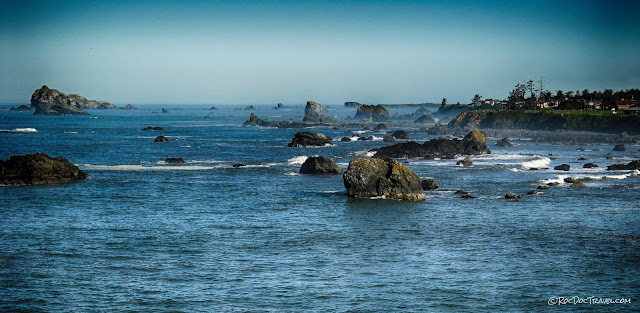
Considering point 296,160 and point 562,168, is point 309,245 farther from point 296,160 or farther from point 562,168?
point 296,160

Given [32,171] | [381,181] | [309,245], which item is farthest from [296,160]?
[309,245]

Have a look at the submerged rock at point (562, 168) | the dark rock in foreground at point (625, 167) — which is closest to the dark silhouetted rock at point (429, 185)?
the submerged rock at point (562, 168)

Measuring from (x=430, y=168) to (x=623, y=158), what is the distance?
115 ft

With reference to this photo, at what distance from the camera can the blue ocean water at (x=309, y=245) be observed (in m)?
33.0

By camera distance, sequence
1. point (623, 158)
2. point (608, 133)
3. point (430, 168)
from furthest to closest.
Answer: point (608, 133)
point (623, 158)
point (430, 168)

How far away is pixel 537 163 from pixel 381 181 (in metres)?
42.0

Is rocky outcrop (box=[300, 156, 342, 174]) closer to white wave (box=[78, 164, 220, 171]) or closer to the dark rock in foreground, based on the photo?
white wave (box=[78, 164, 220, 171])

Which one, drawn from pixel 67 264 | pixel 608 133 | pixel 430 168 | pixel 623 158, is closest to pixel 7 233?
pixel 67 264

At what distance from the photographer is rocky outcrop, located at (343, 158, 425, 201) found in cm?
6206

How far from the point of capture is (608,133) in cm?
16675

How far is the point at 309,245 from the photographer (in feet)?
145

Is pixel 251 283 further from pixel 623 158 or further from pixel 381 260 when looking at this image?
pixel 623 158

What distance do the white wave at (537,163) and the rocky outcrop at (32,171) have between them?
198 ft

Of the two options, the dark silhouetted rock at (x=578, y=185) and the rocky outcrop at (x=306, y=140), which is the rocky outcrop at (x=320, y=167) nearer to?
the dark silhouetted rock at (x=578, y=185)
